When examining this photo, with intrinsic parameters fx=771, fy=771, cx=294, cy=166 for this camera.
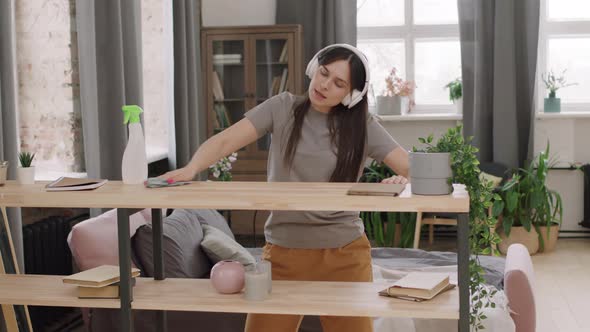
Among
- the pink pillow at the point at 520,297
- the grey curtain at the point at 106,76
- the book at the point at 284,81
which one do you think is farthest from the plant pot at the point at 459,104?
the pink pillow at the point at 520,297

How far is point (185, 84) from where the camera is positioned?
5730 mm

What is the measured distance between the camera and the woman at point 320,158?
90.5 inches

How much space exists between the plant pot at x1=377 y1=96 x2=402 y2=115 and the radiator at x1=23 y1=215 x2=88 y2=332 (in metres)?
3.16

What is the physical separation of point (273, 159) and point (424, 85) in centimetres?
449

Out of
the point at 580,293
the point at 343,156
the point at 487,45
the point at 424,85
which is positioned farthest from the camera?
the point at 424,85

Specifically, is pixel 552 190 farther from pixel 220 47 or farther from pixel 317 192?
pixel 317 192

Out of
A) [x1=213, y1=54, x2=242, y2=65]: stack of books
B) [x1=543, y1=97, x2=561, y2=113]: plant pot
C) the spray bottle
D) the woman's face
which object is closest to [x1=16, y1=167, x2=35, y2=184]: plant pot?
the spray bottle

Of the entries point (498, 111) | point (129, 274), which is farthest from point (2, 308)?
point (498, 111)

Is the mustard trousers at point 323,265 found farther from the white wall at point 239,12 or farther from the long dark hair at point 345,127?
the white wall at point 239,12

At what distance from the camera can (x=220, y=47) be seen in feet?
20.7

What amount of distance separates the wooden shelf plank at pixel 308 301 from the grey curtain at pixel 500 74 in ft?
14.0

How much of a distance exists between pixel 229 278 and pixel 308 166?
43 centimetres

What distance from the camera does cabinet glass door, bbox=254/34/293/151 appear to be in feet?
20.5

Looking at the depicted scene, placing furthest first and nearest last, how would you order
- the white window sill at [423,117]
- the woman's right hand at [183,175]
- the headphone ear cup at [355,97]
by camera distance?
1. the white window sill at [423,117]
2. the headphone ear cup at [355,97]
3. the woman's right hand at [183,175]
